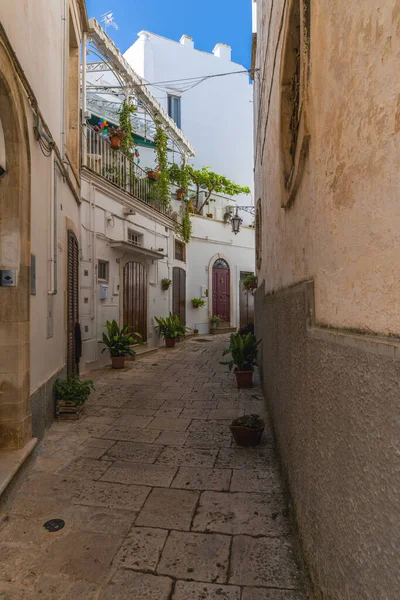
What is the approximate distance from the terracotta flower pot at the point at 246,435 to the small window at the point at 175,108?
1735 centimetres

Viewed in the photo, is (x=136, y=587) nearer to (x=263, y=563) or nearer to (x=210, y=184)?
(x=263, y=563)

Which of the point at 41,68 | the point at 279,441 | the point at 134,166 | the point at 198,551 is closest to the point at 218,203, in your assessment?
the point at 134,166

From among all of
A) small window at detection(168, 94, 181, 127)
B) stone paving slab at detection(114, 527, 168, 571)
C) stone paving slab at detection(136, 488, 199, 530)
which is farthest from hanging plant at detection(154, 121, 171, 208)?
stone paving slab at detection(114, 527, 168, 571)

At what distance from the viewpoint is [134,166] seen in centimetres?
1116

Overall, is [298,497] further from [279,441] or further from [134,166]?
[134,166]

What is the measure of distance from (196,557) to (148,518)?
52 centimetres

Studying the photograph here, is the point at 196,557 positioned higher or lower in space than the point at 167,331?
lower

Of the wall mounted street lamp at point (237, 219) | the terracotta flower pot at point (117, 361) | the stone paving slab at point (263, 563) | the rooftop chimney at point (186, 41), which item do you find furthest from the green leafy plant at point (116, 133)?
the rooftop chimney at point (186, 41)

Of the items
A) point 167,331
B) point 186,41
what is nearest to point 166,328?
point 167,331

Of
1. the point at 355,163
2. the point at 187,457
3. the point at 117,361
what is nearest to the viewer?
the point at 355,163

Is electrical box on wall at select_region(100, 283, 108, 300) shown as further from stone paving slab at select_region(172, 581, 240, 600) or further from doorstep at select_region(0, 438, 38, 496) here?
stone paving slab at select_region(172, 581, 240, 600)

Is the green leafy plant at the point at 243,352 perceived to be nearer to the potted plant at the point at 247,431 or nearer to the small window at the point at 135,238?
the potted plant at the point at 247,431

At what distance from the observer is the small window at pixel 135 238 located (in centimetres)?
1092

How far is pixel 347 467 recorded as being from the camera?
4.54 feet
